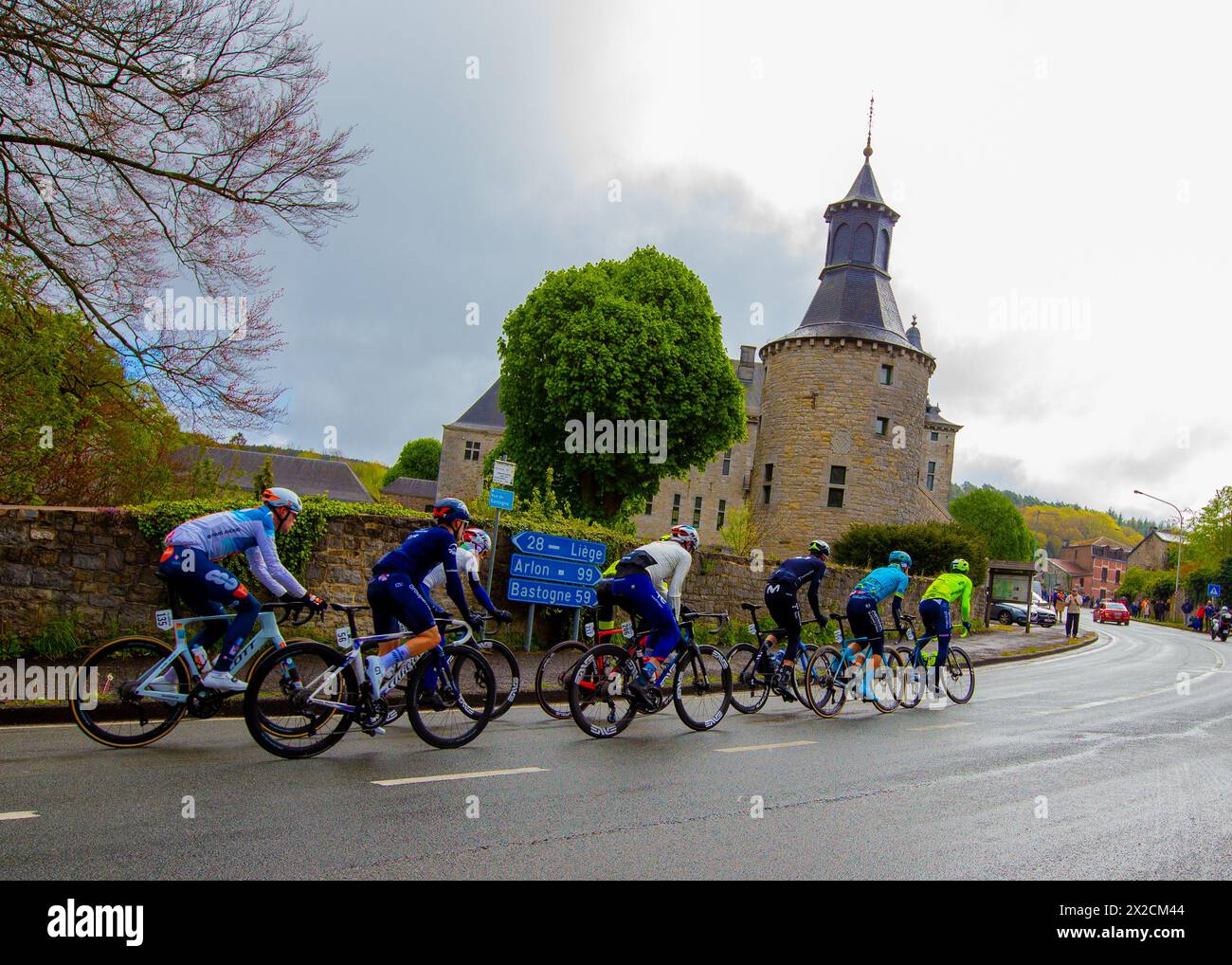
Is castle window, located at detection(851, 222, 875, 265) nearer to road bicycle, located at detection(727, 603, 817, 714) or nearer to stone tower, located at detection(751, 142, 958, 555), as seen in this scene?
stone tower, located at detection(751, 142, 958, 555)

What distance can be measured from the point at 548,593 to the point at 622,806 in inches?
346

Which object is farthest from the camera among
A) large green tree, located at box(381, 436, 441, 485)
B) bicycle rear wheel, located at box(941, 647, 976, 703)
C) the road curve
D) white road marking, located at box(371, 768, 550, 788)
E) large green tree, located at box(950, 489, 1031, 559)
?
large green tree, located at box(381, 436, 441, 485)

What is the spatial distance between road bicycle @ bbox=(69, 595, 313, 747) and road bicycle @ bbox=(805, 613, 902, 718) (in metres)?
6.31

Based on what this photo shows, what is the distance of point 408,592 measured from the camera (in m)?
7.52

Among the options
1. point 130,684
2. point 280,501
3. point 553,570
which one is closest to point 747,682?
point 553,570

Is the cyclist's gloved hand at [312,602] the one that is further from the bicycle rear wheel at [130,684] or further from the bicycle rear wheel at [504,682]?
the bicycle rear wheel at [504,682]

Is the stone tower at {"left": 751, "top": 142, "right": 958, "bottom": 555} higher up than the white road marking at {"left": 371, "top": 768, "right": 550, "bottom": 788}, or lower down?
higher up

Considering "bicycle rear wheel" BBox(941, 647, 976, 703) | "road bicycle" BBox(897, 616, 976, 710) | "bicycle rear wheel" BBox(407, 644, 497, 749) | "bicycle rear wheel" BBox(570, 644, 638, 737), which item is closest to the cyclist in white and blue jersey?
"bicycle rear wheel" BBox(407, 644, 497, 749)

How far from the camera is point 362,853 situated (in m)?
4.64

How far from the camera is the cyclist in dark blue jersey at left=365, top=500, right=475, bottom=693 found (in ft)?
24.5

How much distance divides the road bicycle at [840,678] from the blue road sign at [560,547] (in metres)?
4.59

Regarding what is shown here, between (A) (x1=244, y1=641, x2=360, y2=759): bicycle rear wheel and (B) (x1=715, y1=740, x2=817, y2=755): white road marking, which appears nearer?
(A) (x1=244, y1=641, x2=360, y2=759): bicycle rear wheel
